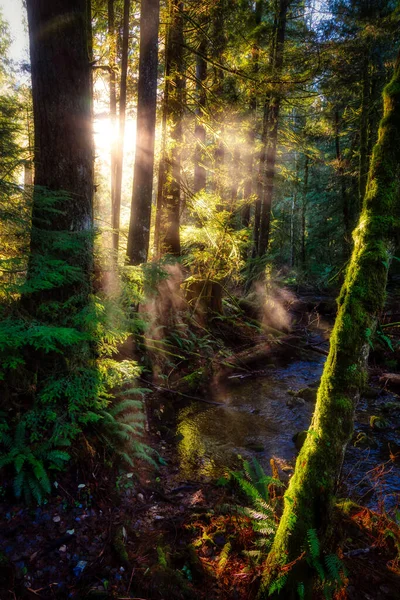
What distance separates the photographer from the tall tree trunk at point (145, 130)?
6.99m

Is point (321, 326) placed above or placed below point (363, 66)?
below

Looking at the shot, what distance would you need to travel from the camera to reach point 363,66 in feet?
38.5

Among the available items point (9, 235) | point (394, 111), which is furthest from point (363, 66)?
point (9, 235)

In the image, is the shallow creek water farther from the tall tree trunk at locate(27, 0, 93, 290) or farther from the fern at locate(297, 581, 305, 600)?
the tall tree trunk at locate(27, 0, 93, 290)

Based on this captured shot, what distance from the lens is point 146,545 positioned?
11.4 feet

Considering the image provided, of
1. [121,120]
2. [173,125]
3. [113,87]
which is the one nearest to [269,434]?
[173,125]

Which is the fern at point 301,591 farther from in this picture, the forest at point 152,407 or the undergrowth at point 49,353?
the undergrowth at point 49,353

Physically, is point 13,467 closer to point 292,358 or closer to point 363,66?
point 292,358

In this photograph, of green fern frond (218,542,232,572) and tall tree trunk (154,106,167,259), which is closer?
green fern frond (218,542,232,572)

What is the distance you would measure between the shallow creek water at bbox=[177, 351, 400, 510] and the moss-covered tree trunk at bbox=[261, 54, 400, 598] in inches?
52.3

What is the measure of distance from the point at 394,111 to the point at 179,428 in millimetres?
6440

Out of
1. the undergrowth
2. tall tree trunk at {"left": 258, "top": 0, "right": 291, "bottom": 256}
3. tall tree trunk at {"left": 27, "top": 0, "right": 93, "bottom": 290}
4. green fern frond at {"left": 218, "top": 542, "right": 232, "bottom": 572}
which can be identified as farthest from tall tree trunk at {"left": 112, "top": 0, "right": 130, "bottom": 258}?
green fern frond at {"left": 218, "top": 542, "right": 232, "bottom": 572}

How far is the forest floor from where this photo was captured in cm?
292

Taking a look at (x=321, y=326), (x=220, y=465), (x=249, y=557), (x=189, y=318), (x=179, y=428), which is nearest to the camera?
(x=249, y=557)
